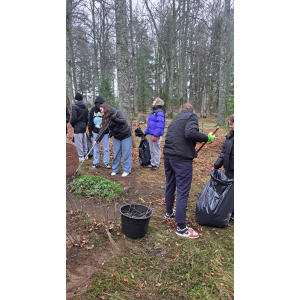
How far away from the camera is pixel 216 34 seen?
18234 mm

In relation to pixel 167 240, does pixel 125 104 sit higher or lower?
higher

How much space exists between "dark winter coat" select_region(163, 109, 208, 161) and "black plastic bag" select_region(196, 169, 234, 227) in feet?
2.16

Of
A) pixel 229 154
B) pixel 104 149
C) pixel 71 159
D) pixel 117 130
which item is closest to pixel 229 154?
pixel 229 154

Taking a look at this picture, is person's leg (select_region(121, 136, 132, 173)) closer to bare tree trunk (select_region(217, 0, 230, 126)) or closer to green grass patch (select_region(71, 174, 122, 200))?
green grass patch (select_region(71, 174, 122, 200))

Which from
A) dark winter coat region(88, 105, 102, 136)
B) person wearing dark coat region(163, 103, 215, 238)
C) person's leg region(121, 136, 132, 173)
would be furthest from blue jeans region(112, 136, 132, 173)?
person wearing dark coat region(163, 103, 215, 238)

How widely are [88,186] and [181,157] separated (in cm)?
233

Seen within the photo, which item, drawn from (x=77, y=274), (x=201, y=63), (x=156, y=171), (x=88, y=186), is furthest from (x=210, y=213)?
(x=201, y=63)

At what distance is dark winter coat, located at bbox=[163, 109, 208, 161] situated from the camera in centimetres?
290

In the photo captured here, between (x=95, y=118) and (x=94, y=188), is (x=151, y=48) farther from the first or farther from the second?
(x=94, y=188)

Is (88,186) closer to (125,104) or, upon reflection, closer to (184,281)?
(184,281)

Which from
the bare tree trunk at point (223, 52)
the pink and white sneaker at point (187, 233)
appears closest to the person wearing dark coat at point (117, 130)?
the pink and white sneaker at point (187, 233)

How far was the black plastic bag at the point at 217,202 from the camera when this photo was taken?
3.19 meters

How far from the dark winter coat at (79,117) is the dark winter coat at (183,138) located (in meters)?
3.82

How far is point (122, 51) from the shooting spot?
733 centimetres
